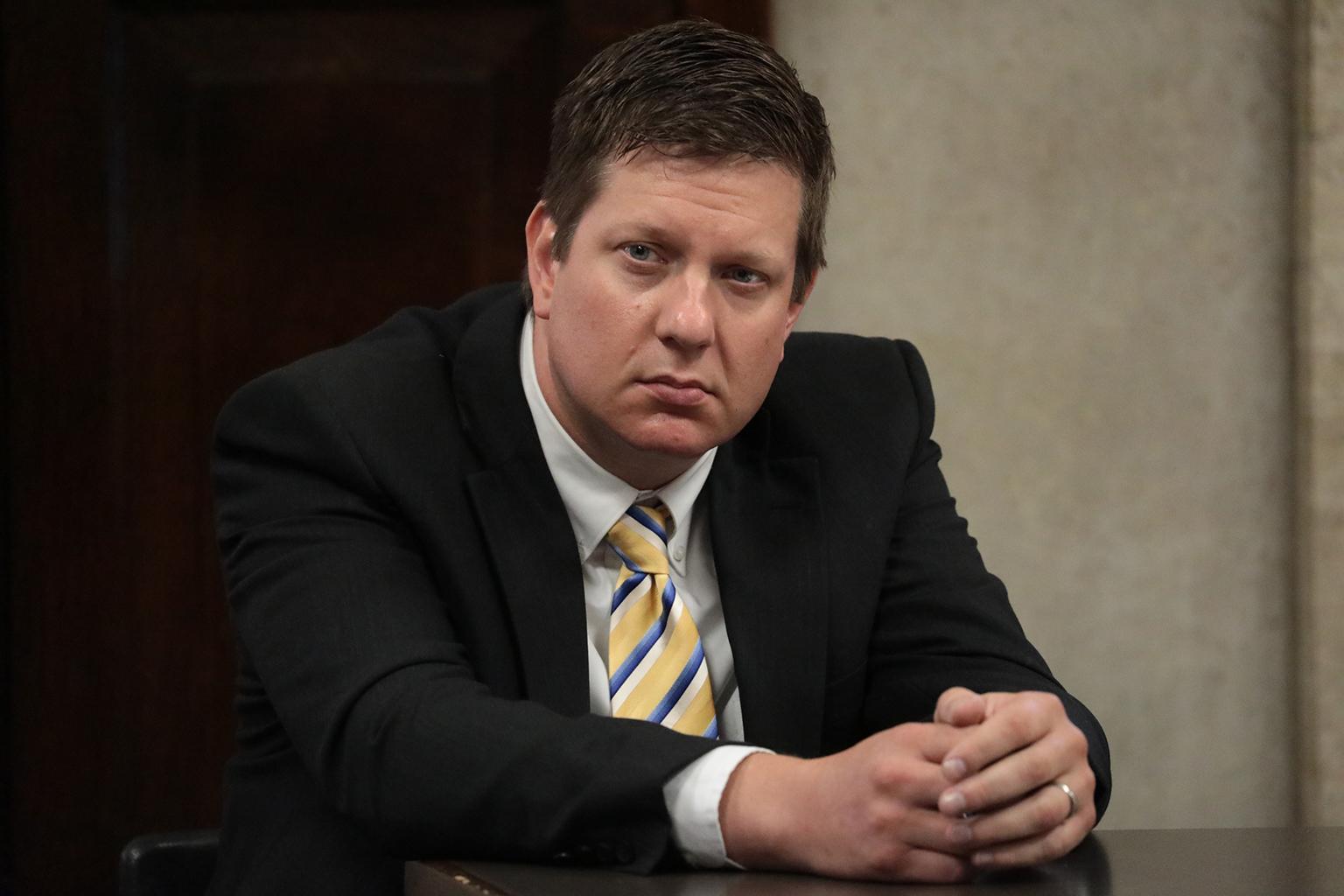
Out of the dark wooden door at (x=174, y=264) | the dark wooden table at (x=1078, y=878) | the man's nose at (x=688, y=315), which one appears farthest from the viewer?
the dark wooden door at (x=174, y=264)

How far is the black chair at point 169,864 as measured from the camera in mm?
1729

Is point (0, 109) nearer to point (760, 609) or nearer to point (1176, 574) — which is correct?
point (760, 609)

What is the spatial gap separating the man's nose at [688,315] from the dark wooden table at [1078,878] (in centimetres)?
60

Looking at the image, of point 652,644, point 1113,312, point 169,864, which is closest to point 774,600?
point 652,644

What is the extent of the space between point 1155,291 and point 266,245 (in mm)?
1742

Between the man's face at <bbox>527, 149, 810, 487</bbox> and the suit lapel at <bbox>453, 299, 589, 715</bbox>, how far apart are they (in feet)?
0.31

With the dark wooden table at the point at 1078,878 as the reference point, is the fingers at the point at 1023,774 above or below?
above

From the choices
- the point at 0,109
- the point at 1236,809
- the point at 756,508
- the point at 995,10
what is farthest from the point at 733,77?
the point at 1236,809

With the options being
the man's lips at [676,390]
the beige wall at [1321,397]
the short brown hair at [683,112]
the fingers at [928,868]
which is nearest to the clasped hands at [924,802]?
the fingers at [928,868]

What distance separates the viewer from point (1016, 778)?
4.20ft

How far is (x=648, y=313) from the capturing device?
1.66 m

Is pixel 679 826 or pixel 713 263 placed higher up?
pixel 713 263

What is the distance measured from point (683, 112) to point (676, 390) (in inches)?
11.9

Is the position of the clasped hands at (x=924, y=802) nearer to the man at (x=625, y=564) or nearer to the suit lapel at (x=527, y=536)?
the man at (x=625, y=564)
